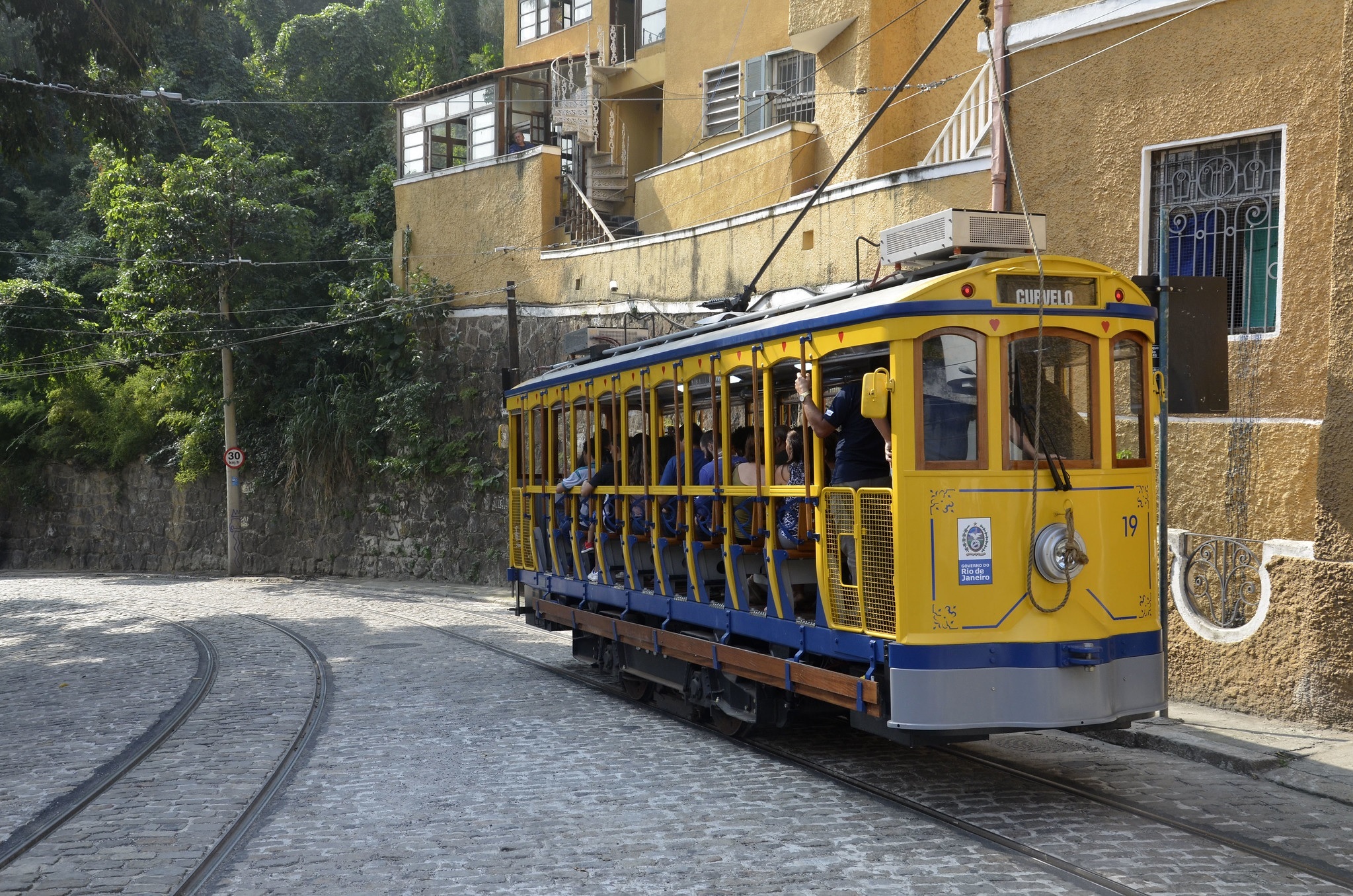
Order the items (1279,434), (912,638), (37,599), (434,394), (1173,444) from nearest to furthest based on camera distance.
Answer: (912,638) < (1279,434) < (1173,444) < (37,599) < (434,394)

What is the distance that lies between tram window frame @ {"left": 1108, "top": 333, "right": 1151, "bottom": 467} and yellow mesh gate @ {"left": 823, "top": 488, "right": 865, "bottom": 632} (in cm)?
156

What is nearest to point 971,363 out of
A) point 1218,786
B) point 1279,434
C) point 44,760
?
point 1218,786

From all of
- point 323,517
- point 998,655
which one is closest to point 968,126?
point 998,655

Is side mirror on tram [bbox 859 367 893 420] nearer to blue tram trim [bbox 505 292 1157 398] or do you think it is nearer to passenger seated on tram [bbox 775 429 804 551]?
blue tram trim [bbox 505 292 1157 398]

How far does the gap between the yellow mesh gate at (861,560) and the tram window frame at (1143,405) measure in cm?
143

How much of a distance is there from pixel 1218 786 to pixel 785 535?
305cm

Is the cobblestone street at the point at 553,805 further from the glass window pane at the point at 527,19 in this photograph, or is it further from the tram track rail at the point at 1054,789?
the glass window pane at the point at 527,19

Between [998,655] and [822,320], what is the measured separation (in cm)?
220

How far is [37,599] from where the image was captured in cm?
2236

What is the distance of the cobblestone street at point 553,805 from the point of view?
5664 mm

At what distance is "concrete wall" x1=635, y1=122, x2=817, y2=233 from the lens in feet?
61.4

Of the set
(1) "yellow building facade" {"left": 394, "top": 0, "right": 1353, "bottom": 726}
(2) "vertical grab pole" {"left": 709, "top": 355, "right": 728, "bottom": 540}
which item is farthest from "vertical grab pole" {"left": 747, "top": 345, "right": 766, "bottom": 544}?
(1) "yellow building facade" {"left": 394, "top": 0, "right": 1353, "bottom": 726}

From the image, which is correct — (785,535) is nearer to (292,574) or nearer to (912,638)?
(912,638)

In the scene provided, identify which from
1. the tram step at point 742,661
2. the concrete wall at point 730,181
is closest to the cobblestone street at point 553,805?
the tram step at point 742,661
